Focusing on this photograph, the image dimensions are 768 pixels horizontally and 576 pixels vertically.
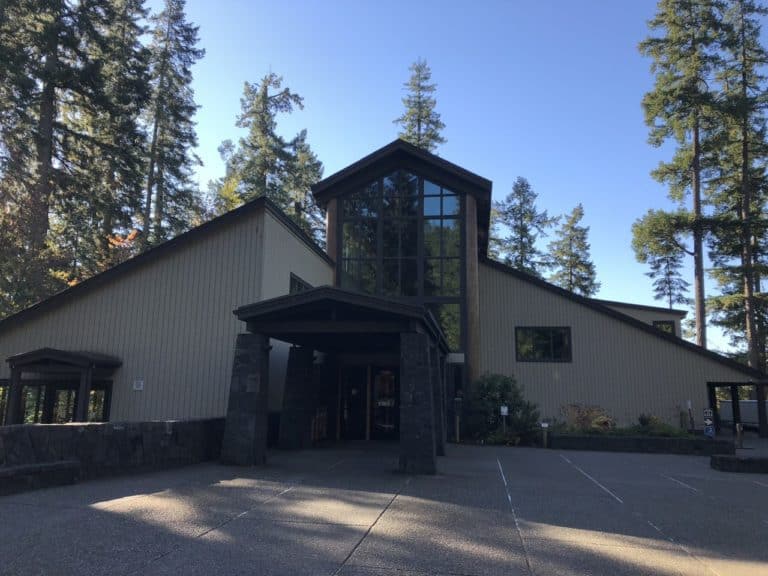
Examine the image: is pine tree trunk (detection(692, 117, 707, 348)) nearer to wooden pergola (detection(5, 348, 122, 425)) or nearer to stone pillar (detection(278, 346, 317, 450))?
stone pillar (detection(278, 346, 317, 450))

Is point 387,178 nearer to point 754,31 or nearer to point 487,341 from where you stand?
point 487,341

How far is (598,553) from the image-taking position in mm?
5680

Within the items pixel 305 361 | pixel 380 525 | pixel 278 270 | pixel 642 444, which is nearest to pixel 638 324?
pixel 642 444

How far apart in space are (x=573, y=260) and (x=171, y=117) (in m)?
32.8

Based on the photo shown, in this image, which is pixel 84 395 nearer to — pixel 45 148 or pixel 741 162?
pixel 45 148

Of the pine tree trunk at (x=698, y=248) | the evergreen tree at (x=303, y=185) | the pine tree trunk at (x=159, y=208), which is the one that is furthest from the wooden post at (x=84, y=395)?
the pine tree trunk at (x=698, y=248)

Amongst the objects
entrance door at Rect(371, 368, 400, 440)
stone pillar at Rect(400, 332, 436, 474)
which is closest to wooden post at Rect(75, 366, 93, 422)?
entrance door at Rect(371, 368, 400, 440)

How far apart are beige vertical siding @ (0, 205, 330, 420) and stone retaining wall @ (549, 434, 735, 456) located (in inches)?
381

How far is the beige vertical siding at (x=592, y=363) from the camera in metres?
20.8

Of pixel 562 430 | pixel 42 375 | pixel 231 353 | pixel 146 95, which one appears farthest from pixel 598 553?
pixel 146 95

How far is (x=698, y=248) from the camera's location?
2948cm

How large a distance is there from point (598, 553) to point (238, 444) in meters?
7.21

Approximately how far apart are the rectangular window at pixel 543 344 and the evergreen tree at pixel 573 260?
2539cm

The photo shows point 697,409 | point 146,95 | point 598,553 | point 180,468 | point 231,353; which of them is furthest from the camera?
point 146,95
